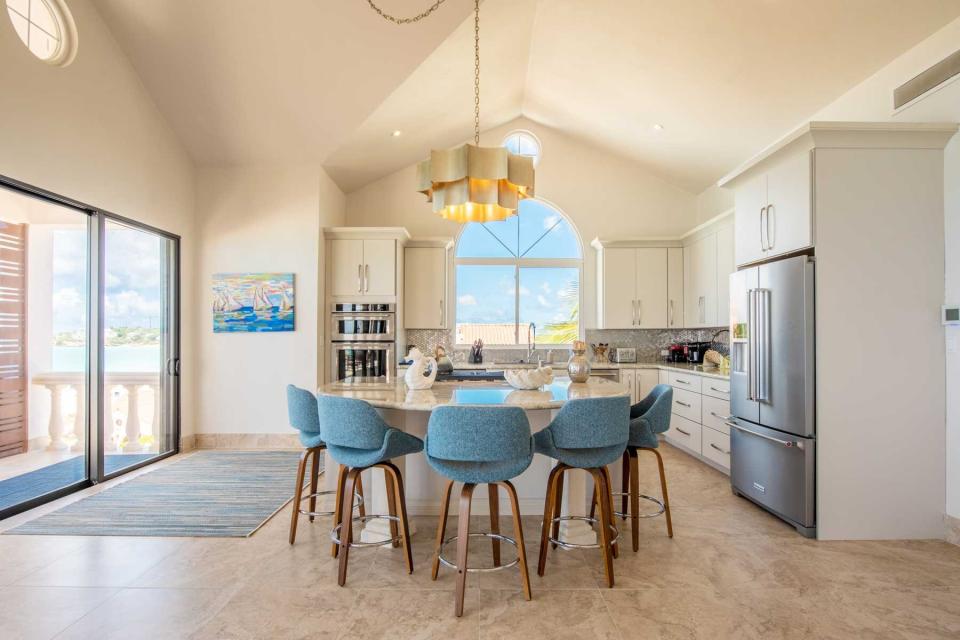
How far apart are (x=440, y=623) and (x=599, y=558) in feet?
3.37

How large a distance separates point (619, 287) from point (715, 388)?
1977mm

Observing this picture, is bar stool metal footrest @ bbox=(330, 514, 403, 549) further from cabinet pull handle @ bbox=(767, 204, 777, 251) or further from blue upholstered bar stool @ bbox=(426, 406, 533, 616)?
cabinet pull handle @ bbox=(767, 204, 777, 251)

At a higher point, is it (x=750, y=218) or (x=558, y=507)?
(x=750, y=218)

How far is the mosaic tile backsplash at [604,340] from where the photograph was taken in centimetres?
646

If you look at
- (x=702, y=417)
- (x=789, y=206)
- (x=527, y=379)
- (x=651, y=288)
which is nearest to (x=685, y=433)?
(x=702, y=417)

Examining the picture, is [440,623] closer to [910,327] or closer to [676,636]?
[676,636]

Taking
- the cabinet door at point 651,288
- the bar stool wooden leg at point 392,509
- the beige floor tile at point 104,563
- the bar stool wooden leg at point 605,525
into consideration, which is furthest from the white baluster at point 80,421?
the cabinet door at point 651,288

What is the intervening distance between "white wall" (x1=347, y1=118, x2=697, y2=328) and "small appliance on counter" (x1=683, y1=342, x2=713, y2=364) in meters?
1.18

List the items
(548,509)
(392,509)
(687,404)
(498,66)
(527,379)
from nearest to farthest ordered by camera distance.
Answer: (548,509)
(392,509)
(527,379)
(498,66)
(687,404)

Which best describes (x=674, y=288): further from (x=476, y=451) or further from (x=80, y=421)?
(x=80, y=421)

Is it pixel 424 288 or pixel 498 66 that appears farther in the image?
pixel 424 288

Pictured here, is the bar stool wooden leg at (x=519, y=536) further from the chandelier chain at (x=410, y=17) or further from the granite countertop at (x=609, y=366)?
the chandelier chain at (x=410, y=17)

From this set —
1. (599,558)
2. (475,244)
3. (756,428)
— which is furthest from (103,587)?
(475,244)

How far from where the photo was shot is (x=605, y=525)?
8.09ft
